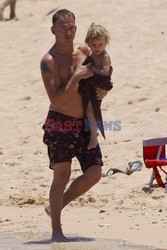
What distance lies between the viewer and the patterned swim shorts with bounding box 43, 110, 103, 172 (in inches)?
245

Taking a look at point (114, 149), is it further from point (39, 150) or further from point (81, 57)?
point (81, 57)

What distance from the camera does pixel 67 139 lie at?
20.5 ft

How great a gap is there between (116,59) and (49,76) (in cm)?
615

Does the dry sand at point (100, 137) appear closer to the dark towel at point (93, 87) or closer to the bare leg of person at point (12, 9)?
the bare leg of person at point (12, 9)

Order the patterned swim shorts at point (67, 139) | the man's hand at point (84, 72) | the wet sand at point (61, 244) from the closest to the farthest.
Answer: the wet sand at point (61, 244)
the man's hand at point (84, 72)
the patterned swim shorts at point (67, 139)

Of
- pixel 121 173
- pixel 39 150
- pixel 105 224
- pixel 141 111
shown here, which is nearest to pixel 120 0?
pixel 141 111

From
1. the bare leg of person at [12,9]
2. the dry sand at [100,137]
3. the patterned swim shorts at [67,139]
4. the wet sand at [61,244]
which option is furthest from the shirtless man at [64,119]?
the bare leg of person at [12,9]

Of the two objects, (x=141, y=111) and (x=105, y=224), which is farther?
(x=141, y=111)

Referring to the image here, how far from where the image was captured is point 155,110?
A: 10266mm

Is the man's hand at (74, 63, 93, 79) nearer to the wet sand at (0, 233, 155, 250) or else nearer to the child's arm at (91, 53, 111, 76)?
the child's arm at (91, 53, 111, 76)

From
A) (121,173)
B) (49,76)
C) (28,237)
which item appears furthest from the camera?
(121,173)

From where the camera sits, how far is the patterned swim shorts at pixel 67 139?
20.4 ft

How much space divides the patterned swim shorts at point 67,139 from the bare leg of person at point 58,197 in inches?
2.6

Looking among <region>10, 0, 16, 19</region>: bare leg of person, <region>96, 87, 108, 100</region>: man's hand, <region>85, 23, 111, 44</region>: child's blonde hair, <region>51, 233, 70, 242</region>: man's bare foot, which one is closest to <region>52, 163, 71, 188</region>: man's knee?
<region>51, 233, 70, 242</region>: man's bare foot
